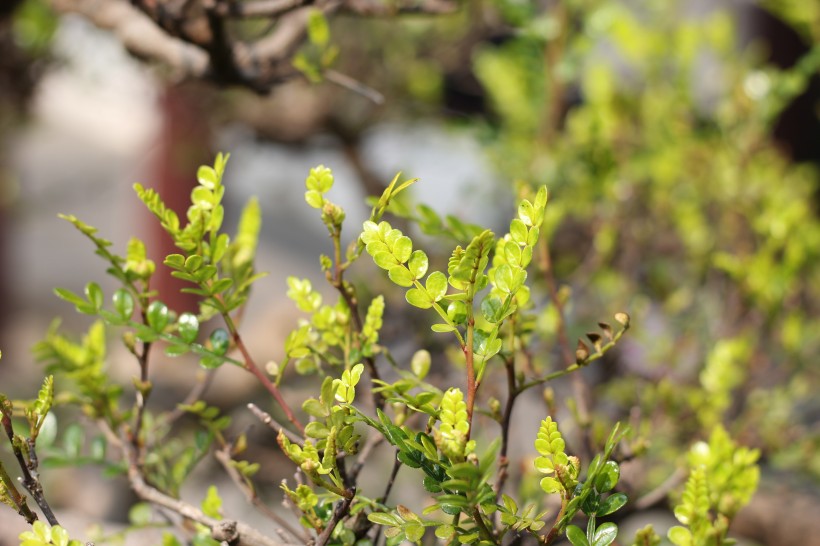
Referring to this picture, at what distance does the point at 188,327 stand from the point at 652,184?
1100 millimetres

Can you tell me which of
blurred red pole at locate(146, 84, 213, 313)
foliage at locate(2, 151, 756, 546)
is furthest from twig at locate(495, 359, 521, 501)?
blurred red pole at locate(146, 84, 213, 313)

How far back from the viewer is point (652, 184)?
142 centimetres

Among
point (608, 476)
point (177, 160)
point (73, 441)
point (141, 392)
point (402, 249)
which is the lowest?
point (177, 160)

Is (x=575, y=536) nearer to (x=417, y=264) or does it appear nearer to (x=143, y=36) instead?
(x=417, y=264)

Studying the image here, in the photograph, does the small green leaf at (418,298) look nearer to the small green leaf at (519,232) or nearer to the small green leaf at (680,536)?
the small green leaf at (519,232)

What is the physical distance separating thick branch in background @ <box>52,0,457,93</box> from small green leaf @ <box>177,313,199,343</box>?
0.32 metres

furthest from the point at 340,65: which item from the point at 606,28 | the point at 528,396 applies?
the point at 528,396

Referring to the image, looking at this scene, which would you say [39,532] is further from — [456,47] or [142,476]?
[456,47]

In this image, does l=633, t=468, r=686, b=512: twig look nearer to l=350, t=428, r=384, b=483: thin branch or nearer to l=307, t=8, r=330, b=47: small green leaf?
l=350, t=428, r=384, b=483: thin branch

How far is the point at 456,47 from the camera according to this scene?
1928 mm

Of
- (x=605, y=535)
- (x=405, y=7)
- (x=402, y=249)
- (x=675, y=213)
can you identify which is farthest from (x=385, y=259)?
(x=675, y=213)

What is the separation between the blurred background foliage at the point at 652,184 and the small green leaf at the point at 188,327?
290 mm

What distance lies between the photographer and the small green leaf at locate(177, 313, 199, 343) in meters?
0.52

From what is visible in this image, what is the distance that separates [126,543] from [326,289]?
1.42 metres
